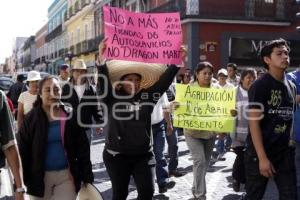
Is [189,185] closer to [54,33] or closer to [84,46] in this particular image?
[84,46]

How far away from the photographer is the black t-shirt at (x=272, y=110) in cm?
446

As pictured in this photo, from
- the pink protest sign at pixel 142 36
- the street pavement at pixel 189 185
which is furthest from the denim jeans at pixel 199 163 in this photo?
the pink protest sign at pixel 142 36

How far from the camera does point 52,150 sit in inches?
173

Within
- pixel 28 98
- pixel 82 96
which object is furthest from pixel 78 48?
pixel 82 96

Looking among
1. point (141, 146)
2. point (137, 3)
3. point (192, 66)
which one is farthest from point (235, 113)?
point (137, 3)

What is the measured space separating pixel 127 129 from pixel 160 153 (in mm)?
2414

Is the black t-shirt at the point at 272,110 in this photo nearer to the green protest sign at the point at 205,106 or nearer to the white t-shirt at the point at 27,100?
the green protest sign at the point at 205,106

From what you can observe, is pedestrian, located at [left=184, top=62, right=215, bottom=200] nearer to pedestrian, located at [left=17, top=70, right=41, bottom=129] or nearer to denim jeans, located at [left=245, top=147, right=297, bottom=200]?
denim jeans, located at [left=245, top=147, right=297, bottom=200]

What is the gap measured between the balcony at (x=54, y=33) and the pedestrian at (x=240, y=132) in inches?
2154

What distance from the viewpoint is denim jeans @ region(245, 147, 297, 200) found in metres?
4.47

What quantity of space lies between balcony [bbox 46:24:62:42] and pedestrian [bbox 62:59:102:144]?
53.7 m

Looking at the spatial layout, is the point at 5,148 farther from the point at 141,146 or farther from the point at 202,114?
the point at 202,114

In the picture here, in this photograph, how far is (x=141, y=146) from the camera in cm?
467

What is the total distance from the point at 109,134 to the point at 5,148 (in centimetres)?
125
